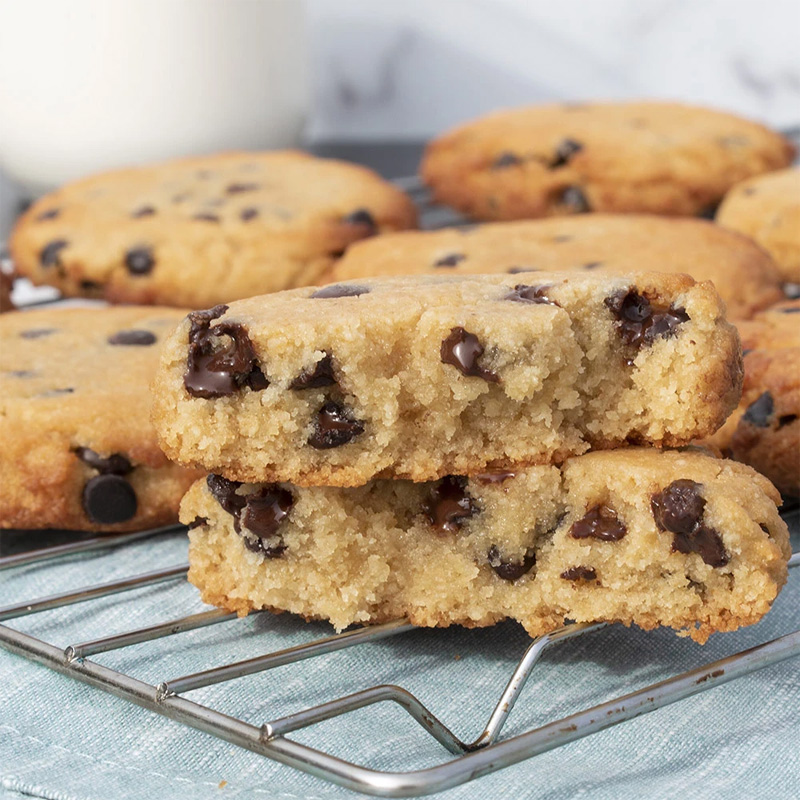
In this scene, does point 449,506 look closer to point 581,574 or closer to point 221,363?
point 581,574

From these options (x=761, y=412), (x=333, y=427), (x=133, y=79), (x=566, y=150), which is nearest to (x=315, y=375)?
(x=333, y=427)

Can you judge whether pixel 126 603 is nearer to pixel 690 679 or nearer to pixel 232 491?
pixel 232 491

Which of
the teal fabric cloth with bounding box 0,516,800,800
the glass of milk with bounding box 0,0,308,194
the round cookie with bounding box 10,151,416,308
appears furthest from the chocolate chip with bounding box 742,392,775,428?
the glass of milk with bounding box 0,0,308,194

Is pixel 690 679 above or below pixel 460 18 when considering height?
below

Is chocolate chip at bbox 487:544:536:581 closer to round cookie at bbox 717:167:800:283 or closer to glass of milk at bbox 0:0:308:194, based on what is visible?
round cookie at bbox 717:167:800:283

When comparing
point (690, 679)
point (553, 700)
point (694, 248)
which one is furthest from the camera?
point (694, 248)

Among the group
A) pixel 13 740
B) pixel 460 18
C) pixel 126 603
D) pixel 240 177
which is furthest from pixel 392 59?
pixel 13 740

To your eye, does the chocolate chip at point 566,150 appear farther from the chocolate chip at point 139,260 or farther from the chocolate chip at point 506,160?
the chocolate chip at point 139,260
